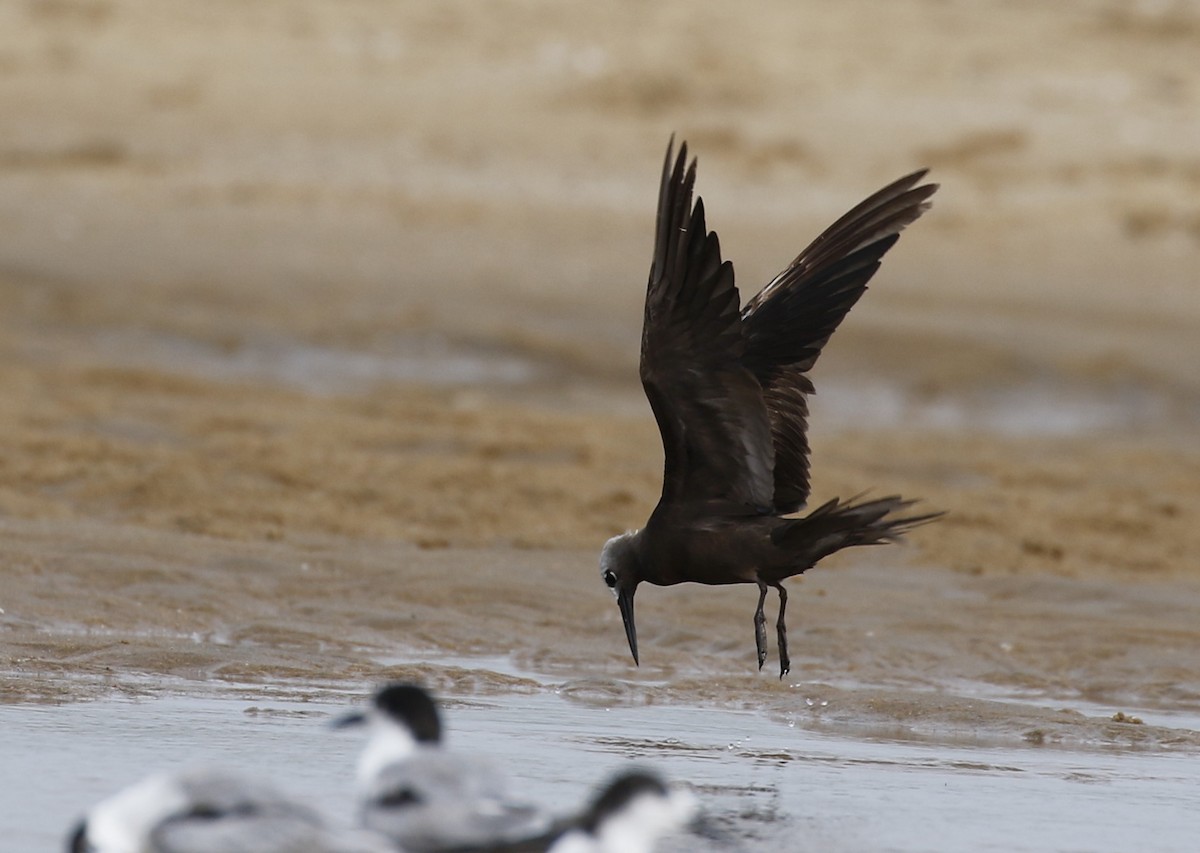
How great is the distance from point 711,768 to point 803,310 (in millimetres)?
2008

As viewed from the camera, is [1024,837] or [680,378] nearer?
[1024,837]

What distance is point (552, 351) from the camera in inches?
659

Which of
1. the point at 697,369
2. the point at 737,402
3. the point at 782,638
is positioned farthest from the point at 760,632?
→ the point at 697,369

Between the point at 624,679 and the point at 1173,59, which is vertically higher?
the point at 1173,59

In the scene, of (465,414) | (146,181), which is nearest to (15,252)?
(146,181)

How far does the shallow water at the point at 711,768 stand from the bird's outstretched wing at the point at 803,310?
3.30 feet

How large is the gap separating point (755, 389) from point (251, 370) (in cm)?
970

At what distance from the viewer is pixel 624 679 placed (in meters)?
8.25

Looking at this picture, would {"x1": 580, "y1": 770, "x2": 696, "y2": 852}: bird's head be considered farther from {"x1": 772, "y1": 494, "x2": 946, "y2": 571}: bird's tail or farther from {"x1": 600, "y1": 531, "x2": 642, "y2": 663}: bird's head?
{"x1": 600, "y1": 531, "x2": 642, "y2": 663}: bird's head

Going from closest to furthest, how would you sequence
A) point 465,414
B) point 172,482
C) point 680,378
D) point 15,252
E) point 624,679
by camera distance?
point 680,378, point 624,679, point 172,482, point 465,414, point 15,252

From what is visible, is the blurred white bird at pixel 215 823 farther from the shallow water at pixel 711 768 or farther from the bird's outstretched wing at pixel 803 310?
the bird's outstretched wing at pixel 803 310

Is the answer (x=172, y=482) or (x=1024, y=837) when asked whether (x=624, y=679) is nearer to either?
(x=1024, y=837)

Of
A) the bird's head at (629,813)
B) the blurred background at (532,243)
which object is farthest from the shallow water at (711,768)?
the blurred background at (532,243)

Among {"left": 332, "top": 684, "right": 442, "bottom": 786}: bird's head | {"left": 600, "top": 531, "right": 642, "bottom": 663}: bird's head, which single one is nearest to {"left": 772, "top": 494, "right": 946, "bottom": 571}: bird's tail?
{"left": 600, "top": 531, "right": 642, "bottom": 663}: bird's head
